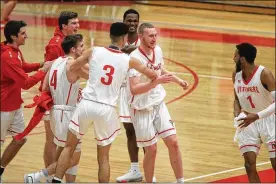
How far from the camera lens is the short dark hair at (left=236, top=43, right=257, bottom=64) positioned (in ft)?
28.7

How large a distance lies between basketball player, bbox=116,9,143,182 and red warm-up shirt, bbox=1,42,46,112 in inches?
50.8

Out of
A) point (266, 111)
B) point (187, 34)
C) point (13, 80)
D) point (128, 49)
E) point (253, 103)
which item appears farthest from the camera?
point (187, 34)

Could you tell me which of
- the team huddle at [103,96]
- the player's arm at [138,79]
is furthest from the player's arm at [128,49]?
the player's arm at [138,79]

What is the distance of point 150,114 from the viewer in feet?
29.9

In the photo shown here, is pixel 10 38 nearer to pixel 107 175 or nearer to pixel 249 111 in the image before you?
pixel 107 175

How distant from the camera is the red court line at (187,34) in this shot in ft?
62.7

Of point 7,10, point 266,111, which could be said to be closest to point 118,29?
point 266,111

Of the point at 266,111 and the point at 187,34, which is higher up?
the point at 187,34

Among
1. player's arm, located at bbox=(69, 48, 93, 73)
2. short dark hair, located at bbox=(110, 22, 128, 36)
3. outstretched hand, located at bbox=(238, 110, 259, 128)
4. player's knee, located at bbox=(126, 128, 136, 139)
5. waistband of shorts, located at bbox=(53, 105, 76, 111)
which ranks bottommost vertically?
player's knee, located at bbox=(126, 128, 136, 139)

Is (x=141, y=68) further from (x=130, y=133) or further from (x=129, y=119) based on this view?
(x=130, y=133)

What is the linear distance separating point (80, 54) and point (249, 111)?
2025 millimetres

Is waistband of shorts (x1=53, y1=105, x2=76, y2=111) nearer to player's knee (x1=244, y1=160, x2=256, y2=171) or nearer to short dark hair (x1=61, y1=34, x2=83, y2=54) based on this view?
short dark hair (x1=61, y1=34, x2=83, y2=54)

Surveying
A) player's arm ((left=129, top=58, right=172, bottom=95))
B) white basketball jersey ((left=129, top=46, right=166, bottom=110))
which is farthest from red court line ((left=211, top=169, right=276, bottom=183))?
player's arm ((left=129, top=58, right=172, bottom=95))

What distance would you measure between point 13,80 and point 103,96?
1.06 m
